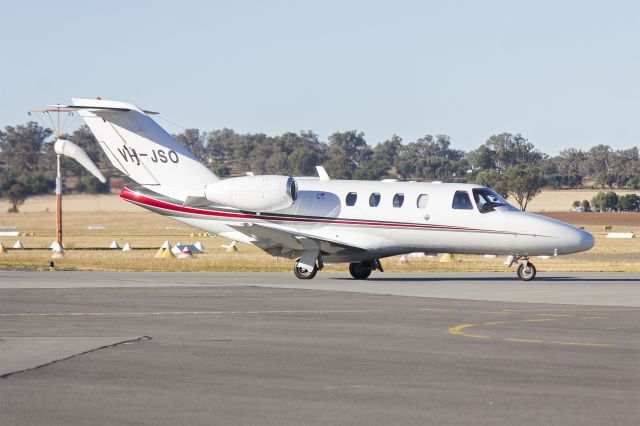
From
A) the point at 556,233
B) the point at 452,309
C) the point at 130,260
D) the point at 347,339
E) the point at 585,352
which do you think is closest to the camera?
the point at 585,352

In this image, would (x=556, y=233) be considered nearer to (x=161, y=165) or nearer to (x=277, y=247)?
(x=277, y=247)

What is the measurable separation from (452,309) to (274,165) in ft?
586

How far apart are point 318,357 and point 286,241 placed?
17207mm

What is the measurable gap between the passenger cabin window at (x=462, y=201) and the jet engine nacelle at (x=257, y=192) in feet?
15.5

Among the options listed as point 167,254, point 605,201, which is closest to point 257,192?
point 167,254

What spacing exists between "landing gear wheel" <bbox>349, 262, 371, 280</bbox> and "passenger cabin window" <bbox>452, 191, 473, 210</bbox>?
3594 millimetres

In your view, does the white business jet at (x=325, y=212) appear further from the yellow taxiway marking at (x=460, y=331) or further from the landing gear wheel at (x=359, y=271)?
the yellow taxiway marking at (x=460, y=331)

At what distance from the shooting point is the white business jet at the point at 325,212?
31312 millimetres

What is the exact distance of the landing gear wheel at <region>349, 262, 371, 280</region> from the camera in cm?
3350

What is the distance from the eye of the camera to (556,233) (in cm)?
3103

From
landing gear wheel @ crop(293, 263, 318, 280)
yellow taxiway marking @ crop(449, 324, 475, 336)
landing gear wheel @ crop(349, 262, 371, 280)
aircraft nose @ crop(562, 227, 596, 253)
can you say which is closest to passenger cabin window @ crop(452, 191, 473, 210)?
aircraft nose @ crop(562, 227, 596, 253)

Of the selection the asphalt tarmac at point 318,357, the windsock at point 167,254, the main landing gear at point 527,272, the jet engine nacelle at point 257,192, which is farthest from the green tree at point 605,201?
the asphalt tarmac at point 318,357

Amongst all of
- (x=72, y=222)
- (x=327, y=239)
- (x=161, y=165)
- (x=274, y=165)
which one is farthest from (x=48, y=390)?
(x=274, y=165)

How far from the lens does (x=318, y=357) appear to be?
560 inches
